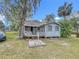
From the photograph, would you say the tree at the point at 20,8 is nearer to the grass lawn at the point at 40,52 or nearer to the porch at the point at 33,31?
the porch at the point at 33,31

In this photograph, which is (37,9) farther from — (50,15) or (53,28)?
(50,15)

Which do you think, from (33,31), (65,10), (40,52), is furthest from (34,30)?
(65,10)

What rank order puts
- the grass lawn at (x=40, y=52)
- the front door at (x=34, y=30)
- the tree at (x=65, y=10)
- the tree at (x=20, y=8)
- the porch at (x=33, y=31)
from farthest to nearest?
the tree at (x=65, y=10), the front door at (x=34, y=30), the porch at (x=33, y=31), the tree at (x=20, y=8), the grass lawn at (x=40, y=52)

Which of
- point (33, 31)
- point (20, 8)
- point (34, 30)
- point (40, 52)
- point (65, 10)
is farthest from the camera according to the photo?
point (65, 10)

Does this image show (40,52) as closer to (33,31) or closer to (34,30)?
(34,30)

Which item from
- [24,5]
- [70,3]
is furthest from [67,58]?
[70,3]

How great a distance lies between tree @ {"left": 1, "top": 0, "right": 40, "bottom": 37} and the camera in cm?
2961

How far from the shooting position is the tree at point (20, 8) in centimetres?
2961

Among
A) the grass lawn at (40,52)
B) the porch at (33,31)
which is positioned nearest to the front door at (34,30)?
the porch at (33,31)

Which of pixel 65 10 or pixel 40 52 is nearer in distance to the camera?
pixel 40 52

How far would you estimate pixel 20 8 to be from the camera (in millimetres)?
29984

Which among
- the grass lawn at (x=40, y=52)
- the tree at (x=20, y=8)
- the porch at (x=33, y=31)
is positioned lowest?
the grass lawn at (x=40, y=52)

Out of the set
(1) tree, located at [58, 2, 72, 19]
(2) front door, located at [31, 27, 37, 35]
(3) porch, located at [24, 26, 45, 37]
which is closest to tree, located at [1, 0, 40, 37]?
(3) porch, located at [24, 26, 45, 37]

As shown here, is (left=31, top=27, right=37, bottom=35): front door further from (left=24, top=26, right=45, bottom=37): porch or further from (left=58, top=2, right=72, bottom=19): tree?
(left=58, top=2, right=72, bottom=19): tree
